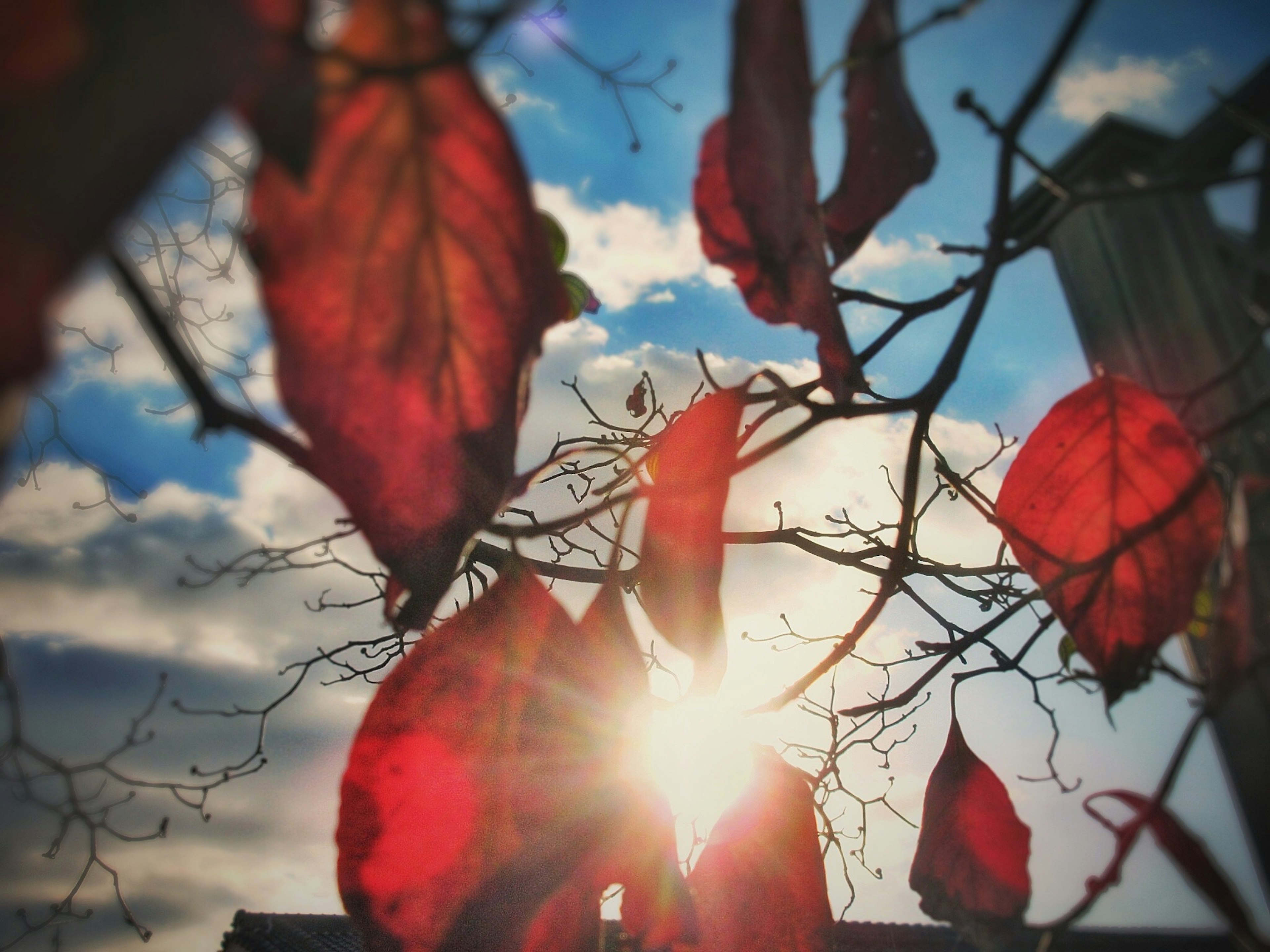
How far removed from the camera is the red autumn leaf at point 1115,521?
39 centimetres

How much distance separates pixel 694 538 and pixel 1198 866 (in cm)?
27

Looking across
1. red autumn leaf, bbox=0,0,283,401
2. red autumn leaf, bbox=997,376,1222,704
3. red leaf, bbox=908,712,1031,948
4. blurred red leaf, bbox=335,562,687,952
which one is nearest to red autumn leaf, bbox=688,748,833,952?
A: red leaf, bbox=908,712,1031,948

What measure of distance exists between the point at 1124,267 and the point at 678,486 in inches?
13.5

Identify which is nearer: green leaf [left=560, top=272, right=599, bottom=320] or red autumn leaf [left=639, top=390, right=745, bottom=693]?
red autumn leaf [left=639, top=390, right=745, bottom=693]

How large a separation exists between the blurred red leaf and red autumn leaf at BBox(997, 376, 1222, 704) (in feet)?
0.90

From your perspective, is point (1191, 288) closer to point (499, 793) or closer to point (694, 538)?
point (694, 538)

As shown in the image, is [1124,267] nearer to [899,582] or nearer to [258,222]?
[899,582]

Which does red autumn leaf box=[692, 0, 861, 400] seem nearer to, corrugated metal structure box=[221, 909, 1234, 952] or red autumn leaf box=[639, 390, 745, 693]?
red autumn leaf box=[639, 390, 745, 693]

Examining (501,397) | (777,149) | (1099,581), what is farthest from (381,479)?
(1099,581)

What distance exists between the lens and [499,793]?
397 mm

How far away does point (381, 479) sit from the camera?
0.80ft

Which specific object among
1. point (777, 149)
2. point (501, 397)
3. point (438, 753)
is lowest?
point (438, 753)

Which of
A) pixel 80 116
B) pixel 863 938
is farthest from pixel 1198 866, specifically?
pixel 863 938

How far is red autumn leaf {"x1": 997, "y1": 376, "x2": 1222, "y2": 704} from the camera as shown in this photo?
1.29 ft
